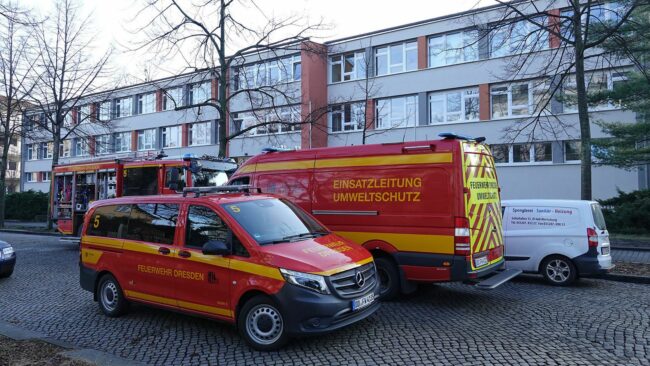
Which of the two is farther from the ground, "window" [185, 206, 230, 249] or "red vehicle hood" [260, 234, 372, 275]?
"window" [185, 206, 230, 249]

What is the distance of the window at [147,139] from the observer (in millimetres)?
43344

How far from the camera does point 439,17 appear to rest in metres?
28.3

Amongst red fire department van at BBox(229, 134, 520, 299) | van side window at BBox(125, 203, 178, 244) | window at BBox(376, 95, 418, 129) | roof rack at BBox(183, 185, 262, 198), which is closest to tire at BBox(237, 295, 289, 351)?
van side window at BBox(125, 203, 178, 244)

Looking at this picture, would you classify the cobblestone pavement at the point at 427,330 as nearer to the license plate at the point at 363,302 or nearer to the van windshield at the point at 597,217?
the license plate at the point at 363,302

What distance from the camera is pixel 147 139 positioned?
43.9m

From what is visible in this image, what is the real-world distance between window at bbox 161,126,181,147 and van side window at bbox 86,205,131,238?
35.0m

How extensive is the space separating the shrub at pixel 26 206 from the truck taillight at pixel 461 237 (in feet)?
112

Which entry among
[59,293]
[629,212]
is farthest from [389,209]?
[629,212]

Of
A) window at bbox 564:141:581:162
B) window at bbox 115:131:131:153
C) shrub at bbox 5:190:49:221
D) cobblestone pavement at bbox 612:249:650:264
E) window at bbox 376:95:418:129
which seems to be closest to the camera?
cobblestone pavement at bbox 612:249:650:264


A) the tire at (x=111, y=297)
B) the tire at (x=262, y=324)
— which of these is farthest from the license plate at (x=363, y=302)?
the tire at (x=111, y=297)

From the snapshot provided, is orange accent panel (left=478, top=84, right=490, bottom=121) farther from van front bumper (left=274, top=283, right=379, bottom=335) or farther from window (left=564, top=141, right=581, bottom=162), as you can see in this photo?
van front bumper (left=274, top=283, right=379, bottom=335)

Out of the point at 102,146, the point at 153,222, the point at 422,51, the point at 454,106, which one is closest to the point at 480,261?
the point at 153,222

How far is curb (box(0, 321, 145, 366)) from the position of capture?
5090mm

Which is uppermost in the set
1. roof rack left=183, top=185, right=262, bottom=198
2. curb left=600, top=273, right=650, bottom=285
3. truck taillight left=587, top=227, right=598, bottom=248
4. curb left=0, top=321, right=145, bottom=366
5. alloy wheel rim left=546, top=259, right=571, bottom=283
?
roof rack left=183, top=185, right=262, bottom=198
